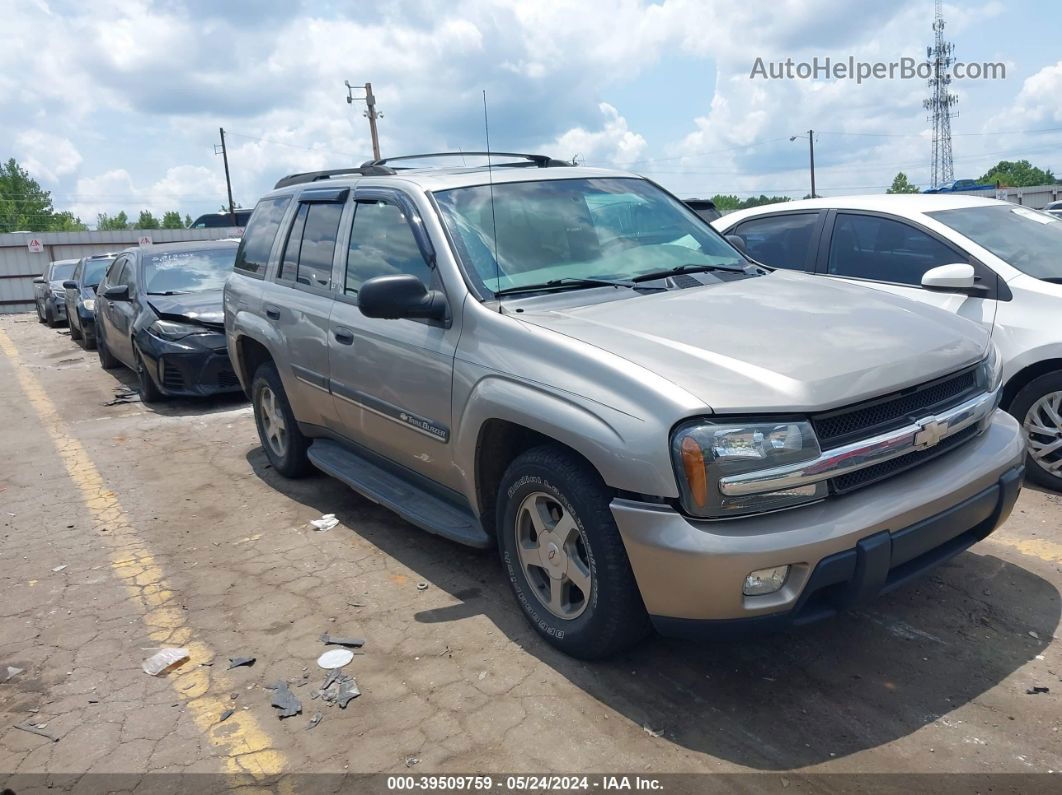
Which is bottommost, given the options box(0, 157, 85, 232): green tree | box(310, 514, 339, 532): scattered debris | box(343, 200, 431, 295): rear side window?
box(310, 514, 339, 532): scattered debris

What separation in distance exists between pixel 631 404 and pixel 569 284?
43.0 inches

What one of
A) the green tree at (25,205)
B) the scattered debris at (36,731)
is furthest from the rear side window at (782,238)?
the green tree at (25,205)

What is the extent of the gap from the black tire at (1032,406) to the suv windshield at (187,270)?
7796 mm

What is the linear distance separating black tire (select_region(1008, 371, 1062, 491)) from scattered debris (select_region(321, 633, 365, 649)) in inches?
148

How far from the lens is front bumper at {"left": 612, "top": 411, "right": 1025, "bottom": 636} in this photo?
2.64 m

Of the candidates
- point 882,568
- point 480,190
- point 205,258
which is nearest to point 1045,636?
point 882,568

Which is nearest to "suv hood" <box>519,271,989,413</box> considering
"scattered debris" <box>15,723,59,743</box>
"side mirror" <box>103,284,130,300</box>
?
"scattered debris" <box>15,723,59,743</box>

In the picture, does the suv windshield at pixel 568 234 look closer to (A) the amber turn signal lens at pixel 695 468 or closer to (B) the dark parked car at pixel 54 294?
(A) the amber turn signal lens at pixel 695 468

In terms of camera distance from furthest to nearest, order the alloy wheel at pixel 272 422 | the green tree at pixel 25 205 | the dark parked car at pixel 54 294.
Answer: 1. the green tree at pixel 25 205
2. the dark parked car at pixel 54 294
3. the alloy wheel at pixel 272 422

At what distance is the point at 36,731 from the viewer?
123 inches

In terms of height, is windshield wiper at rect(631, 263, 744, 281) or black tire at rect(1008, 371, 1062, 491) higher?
windshield wiper at rect(631, 263, 744, 281)

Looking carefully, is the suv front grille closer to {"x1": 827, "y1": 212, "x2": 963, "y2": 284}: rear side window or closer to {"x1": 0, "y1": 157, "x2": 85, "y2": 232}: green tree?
{"x1": 827, "y1": 212, "x2": 963, "y2": 284}: rear side window

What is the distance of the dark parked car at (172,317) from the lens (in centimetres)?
851

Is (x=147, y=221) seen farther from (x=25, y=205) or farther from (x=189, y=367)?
(x=189, y=367)
